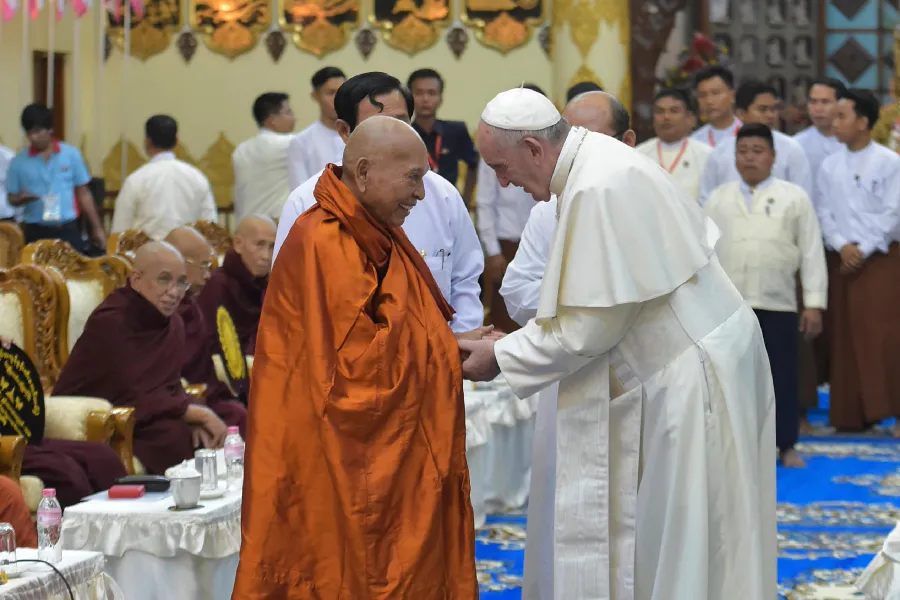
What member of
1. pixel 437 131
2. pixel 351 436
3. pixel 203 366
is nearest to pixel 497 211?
pixel 437 131

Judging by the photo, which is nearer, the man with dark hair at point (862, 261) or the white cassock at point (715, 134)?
the man with dark hair at point (862, 261)

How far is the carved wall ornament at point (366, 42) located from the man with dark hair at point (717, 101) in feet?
15.6

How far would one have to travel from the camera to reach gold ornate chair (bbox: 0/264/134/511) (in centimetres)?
511

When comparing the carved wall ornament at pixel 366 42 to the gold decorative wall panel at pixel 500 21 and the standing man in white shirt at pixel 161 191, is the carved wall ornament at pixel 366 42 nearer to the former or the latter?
the gold decorative wall panel at pixel 500 21

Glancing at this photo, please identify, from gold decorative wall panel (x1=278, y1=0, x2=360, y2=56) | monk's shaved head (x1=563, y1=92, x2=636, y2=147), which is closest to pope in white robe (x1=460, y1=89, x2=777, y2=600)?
monk's shaved head (x1=563, y1=92, x2=636, y2=147)

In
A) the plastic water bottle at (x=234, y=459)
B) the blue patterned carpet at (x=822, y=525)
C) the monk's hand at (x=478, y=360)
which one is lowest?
the blue patterned carpet at (x=822, y=525)

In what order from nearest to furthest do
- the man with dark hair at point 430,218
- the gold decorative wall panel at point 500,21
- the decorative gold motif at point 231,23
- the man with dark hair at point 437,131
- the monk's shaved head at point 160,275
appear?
the man with dark hair at point 430,218
the monk's shaved head at point 160,275
the man with dark hair at point 437,131
the gold decorative wall panel at point 500,21
the decorative gold motif at point 231,23

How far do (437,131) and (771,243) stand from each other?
2159mm

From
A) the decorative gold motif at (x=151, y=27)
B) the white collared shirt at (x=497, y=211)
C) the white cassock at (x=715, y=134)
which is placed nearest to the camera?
the white cassock at (x=715, y=134)

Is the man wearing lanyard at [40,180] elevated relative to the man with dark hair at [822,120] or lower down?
lower down

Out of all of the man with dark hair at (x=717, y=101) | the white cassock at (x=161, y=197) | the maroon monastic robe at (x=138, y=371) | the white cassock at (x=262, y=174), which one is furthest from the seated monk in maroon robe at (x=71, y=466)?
the man with dark hair at (x=717, y=101)

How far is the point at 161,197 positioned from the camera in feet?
29.6

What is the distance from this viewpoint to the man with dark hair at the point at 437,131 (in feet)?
25.5

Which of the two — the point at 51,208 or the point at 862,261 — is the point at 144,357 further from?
the point at 862,261
